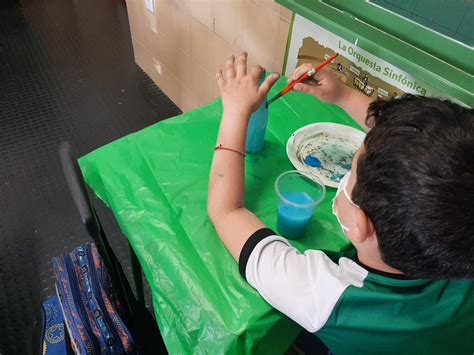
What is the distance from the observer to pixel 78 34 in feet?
9.51

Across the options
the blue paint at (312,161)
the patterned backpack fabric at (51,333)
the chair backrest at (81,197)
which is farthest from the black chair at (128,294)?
the blue paint at (312,161)

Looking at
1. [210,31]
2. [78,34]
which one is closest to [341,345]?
[210,31]

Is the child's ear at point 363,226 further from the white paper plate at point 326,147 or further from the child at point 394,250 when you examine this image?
the white paper plate at point 326,147

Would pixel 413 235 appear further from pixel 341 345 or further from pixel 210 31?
pixel 210 31

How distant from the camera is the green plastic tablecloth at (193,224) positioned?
625 millimetres

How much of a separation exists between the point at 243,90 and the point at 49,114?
1.82 meters

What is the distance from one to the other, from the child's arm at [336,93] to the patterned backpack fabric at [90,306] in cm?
70

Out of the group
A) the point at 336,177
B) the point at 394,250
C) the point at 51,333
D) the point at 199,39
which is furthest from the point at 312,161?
the point at 199,39

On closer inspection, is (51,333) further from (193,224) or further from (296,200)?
(296,200)

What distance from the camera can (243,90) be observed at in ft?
2.56

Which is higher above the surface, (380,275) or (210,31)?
(380,275)

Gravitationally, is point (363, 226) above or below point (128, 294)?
above

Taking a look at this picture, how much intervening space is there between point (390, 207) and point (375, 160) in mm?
71

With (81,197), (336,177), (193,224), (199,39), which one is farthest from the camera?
(199,39)
